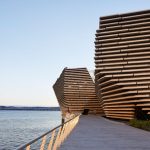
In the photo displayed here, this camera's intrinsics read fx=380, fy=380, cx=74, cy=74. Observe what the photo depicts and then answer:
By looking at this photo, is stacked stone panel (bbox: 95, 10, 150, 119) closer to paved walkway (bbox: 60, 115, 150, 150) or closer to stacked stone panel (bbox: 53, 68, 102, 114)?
paved walkway (bbox: 60, 115, 150, 150)

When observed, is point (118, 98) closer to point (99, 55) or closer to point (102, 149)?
point (99, 55)

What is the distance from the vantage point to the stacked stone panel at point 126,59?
43.2 metres

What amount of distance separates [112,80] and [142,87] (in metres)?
3.57

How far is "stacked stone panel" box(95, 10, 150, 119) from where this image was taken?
1699 inches

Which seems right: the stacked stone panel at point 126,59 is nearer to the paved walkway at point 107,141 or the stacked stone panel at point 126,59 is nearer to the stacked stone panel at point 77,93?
the paved walkway at point 107,141

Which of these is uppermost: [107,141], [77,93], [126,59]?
[126,59]

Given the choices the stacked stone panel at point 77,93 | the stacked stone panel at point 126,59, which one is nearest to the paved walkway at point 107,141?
the stacked stone panel at point 126,59

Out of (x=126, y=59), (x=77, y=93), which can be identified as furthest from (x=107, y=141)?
(x=77, y=93)

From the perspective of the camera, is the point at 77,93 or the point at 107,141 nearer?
the point at 107,141

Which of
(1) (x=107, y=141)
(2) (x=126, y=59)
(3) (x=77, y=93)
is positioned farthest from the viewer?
(3) (x=77, y=93)

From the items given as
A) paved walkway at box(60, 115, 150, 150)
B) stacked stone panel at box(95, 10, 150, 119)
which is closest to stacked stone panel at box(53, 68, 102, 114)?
stacked stone panel at box(95, 10, 150, 119)

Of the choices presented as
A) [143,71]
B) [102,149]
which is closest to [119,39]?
[143,71]

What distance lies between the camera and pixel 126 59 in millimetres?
44625

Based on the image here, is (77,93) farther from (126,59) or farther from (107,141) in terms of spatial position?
(107,141)
